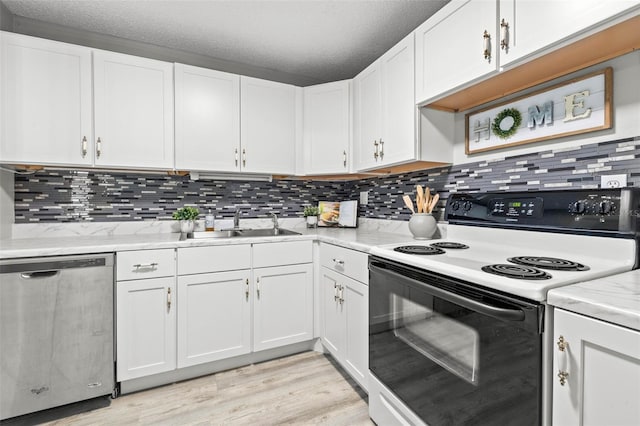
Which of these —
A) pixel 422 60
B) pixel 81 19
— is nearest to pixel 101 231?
pixel 81 19

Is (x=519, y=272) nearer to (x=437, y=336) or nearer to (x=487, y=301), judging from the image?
(x=487, y=301)

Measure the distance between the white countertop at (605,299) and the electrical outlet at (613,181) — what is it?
0.49m

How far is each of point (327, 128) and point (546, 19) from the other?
167cm

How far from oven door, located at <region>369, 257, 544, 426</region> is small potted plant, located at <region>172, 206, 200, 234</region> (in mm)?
1532

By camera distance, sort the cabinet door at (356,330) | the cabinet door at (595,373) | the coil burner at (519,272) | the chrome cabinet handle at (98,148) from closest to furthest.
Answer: the cabinet door at (595,373) → the coil burner at (519,272) → the cabinet door at (356,330) → the chrome cabinet handle at (98,148)

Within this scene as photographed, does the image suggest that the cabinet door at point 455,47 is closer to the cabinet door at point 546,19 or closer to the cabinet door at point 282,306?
the cabinet door at point 546,19

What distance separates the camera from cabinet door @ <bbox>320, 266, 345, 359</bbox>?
6.42 feet

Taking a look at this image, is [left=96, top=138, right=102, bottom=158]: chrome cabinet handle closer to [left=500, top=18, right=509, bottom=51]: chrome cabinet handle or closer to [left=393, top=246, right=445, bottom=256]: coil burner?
[left=393, top=246, right=445, bottom=256]: coil burner

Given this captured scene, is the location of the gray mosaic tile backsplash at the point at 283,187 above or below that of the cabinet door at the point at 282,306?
above

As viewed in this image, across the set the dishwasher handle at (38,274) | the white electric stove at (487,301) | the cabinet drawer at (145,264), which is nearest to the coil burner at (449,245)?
the white electric stove at (487,301)

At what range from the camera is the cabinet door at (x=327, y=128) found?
2.52 meters

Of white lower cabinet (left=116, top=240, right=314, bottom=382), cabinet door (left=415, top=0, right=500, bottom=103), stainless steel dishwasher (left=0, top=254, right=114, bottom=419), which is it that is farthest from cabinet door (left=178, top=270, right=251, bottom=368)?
cabinet door (left=415, top=0, right=500, bottom=103)

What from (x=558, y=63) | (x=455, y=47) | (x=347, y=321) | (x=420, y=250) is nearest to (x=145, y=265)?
(x=347, y=321)

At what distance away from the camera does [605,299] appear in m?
0.71
